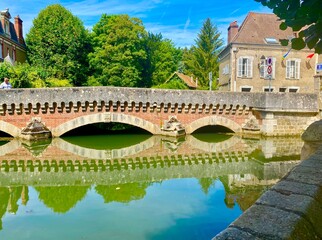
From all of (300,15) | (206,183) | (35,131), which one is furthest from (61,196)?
(35,131)

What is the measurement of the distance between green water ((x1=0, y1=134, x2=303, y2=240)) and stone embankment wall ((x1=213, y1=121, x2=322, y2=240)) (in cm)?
303

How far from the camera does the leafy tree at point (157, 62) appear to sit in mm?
34906

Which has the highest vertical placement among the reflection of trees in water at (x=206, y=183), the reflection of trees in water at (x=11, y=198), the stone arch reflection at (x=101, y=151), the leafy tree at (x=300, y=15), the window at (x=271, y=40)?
Result: the window at (x=271, y=40)

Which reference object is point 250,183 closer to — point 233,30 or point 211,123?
point 211,123

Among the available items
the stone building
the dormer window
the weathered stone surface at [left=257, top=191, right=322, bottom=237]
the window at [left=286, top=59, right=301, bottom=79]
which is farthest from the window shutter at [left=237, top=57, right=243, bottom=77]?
the weathered stone surface at [left=257, top=191, right=322, bottom=237]

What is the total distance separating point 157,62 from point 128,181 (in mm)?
29419

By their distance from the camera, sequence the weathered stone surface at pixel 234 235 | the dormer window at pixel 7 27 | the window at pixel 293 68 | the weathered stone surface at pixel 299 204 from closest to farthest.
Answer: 1. the weathered stone surface at pixel 234 235
2. the weathered stone surface at pixel 299 204
3. the window at pixel 293 68
4. the dormer window at pixel 7 27

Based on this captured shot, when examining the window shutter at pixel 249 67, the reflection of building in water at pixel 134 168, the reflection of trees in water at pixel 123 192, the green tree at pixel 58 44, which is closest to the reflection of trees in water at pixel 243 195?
the reflection of building in water at pixel 134 168

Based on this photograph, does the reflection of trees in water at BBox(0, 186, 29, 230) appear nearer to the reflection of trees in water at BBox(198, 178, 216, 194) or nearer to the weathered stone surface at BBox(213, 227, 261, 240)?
the reflection of trees in water at BBox(198, 178, 216, 194)

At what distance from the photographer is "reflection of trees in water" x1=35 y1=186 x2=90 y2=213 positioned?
6.20 metres

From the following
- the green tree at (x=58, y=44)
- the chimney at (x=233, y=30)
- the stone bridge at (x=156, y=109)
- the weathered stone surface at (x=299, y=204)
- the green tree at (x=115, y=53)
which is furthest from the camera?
the green tree at (x=115, y=53)

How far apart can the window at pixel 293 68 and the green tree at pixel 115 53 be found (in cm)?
1312

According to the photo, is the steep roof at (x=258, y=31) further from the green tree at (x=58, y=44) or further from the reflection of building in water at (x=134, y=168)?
the green tree at (x=58, y=44)

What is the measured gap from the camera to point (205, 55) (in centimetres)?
3491
